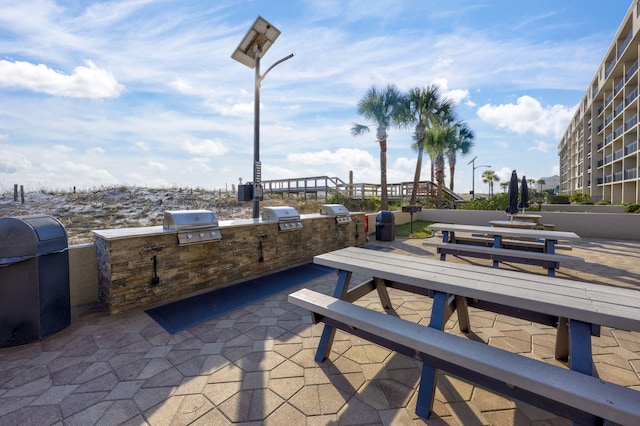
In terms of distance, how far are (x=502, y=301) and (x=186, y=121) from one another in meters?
9.73

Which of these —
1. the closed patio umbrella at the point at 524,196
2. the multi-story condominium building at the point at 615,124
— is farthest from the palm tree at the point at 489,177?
the closed patio umbrella at the point at 524,196

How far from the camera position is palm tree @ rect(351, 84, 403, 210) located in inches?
587

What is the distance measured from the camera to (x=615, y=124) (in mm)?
24266

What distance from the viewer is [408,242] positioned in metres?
8.30

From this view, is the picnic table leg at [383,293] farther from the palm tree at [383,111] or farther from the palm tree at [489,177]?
the palm tree at [489,177]

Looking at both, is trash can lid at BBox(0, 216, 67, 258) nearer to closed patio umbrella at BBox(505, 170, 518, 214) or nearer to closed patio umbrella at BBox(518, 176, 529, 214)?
closed patio umbrella at BBox(505, 170, 518, 214)

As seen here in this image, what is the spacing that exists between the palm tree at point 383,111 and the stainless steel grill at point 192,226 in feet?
39.0

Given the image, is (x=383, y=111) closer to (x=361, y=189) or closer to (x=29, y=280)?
(x=361, y=189)

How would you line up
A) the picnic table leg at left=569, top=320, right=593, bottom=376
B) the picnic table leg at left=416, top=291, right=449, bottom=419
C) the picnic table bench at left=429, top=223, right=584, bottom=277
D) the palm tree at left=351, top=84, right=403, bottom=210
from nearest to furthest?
the picnic table leg at left=569, top=320, right=593, bottom=376 → the picnic table leg at left=416, top=291, right=449, bottom=419 → the picnic table bench at left=429, top=223, right=584, bottom=277 → the palm tree at left=351, top=84, right=403, bottom=210

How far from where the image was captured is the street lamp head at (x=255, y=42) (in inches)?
207

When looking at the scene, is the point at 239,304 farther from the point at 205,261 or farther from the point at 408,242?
the point at 408,242

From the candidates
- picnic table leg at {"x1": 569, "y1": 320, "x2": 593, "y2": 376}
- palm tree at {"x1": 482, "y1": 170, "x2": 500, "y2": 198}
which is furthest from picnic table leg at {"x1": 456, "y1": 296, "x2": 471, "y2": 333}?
palm tree at {"x1": 482, "y1": 170, "x2": 500, "y2": 198}

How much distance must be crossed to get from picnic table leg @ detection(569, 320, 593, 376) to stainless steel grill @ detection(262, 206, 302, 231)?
408cm

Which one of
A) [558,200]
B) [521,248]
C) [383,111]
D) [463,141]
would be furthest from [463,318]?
[558,200]
